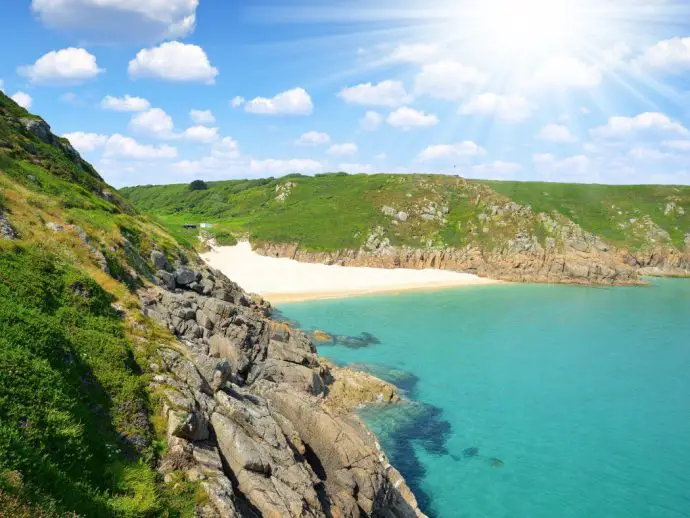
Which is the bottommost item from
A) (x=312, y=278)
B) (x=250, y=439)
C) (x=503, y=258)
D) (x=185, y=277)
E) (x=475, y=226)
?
(x=250, y=439)

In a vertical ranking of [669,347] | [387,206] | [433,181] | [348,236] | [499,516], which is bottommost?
[499,516]

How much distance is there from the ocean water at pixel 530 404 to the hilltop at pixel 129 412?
21.4 feet

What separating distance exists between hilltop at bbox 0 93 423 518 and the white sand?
2173 inches

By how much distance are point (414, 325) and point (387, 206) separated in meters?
72.3

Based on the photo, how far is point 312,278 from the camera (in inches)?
3787

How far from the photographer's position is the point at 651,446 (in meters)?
31.6

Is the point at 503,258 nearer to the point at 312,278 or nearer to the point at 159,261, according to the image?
the point at 312,278

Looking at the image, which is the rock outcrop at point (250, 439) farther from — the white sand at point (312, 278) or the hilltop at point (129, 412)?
the white sand at point (312, 278)

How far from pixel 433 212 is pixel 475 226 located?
43.5 feet

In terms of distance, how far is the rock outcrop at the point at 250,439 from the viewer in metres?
13.8

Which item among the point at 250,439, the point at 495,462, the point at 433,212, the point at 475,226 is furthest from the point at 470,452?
the point at 433,212

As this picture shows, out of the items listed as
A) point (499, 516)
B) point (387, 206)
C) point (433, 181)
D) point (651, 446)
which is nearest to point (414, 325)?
point (651, 446)

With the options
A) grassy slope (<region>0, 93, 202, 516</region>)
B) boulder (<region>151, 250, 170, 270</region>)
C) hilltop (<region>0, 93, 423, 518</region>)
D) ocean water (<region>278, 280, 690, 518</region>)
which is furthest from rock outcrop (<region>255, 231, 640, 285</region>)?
grassy slope (<region>0, 93, 202, 516</region>)

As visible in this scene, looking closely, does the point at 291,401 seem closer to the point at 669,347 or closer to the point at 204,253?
the point at 669,347
